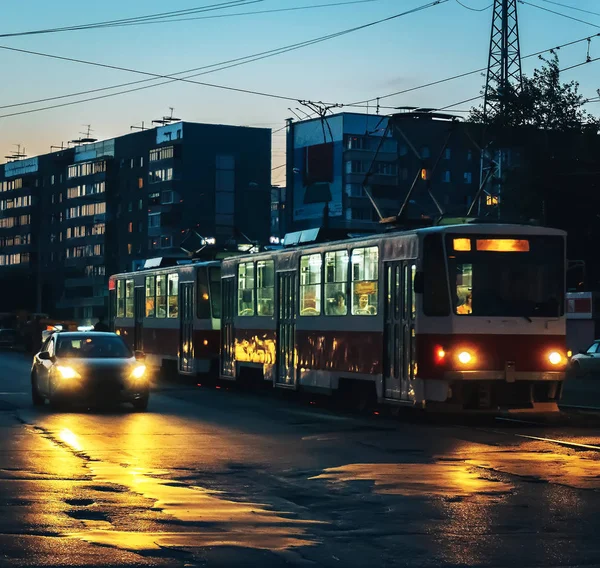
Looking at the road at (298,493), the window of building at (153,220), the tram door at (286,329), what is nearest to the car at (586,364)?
the tram door at (286,329)

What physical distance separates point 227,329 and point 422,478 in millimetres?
19434

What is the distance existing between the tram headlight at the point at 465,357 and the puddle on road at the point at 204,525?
8.60 m

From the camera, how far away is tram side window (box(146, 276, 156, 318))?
4094 centimetres

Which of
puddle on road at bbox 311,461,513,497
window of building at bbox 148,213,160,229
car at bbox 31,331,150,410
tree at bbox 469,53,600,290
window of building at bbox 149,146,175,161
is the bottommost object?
puddle on road at bbox 311,461,513,497

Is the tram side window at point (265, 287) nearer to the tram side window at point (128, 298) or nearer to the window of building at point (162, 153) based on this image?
the tram side window at point (128, 298)

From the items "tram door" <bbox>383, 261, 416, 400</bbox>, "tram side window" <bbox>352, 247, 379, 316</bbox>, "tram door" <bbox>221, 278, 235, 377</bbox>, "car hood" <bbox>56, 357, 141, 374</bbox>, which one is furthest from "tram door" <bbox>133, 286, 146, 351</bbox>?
"tram door" <bbox>383, 261, 416, 400</bbox>

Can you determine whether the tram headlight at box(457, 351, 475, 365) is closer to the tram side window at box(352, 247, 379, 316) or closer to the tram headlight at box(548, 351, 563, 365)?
the tram headlight at box(548, 351, 563, 365)

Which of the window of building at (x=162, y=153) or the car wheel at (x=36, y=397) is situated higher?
the window of building at (x=162, y=153)

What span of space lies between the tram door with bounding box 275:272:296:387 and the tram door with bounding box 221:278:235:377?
3.81 m

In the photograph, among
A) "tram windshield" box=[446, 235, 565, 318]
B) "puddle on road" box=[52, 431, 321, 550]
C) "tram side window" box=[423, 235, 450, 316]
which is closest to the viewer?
"puddle on road" box=[52, 431, 321, 550]

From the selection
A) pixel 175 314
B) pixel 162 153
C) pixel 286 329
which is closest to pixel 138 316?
pixel 175 314

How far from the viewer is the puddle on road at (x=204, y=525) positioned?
1003cm

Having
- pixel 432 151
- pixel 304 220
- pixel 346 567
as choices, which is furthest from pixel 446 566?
pixel 432 151

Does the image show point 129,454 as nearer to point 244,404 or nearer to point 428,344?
point 428,344
